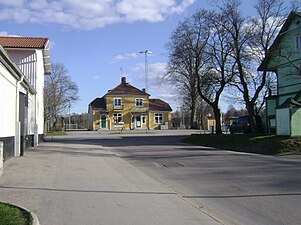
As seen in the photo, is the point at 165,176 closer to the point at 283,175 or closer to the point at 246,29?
the point at 283,175

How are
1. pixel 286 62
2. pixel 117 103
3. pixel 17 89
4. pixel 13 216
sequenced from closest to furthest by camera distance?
pixel 13 216 < pixel 17 89 < pixel 286 62 < pixel 117 103

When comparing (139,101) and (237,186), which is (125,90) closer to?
(139,101)

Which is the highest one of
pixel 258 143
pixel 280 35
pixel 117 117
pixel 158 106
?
pixel 280 35

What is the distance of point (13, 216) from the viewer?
6906 millimetres

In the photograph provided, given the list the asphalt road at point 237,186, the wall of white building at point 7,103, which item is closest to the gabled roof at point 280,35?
the asphalt road at point 237,186

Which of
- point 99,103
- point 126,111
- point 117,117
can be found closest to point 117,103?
point 126,111

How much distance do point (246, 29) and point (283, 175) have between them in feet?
64.2

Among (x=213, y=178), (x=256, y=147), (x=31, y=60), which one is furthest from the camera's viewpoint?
(x=31, y=60)

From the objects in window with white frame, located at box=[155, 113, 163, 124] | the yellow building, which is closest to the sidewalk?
the yellow building

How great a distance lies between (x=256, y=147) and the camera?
23391 millimetres

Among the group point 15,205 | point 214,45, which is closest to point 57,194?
point 15,205

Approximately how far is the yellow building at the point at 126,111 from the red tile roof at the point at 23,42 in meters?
39.6

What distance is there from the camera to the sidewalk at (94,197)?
7.27 metres

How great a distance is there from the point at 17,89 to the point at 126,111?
51808mm
